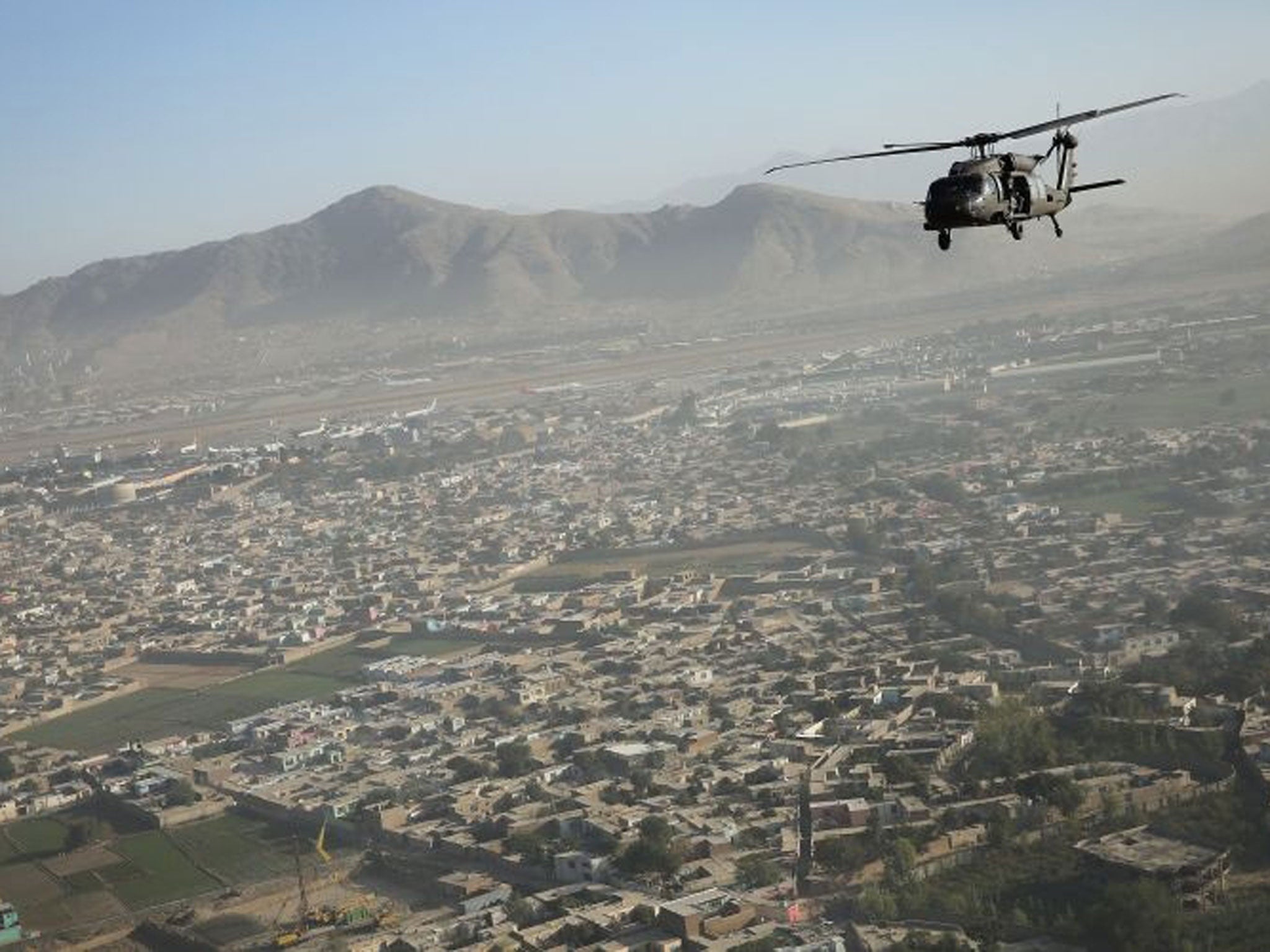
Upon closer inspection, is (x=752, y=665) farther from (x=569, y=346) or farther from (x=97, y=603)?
(x=569, y=346)

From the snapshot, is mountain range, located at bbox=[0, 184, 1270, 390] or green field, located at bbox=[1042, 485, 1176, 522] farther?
mountain range, located at bbox=[0, 184, 1270, 390]

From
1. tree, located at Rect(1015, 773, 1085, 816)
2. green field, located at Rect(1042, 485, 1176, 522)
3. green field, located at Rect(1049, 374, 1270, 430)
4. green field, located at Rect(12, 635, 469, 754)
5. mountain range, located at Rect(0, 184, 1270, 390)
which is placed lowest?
green field, located at Rect(12, 635, 469, 754)

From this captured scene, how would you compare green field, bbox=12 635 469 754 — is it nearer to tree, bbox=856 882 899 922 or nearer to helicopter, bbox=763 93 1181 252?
tree, bbox=856 882 899 922

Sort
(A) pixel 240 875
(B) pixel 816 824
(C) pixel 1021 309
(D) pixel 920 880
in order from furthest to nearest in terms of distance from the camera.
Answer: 1. (C) pixel 1021 309
2. (A) pixel 240 875
3. (B) pixel 816 824
4. (D) pixel 920 880

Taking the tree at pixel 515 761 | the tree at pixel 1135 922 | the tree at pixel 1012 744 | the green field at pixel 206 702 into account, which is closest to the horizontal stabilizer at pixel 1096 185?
the tree at pixel 1135 922

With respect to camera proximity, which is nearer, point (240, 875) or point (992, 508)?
point (240, 875)

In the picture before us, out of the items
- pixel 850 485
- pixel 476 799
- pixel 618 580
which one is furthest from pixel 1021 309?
pixel 476 799

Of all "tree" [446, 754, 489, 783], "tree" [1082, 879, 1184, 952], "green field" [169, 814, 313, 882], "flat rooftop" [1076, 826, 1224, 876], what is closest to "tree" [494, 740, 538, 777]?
"tree" [446, 754, 489, 783]
